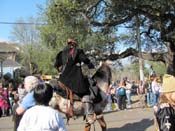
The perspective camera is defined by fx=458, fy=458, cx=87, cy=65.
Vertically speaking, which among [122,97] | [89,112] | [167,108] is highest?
[167,108]

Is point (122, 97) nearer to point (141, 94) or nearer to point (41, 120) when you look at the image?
point (141, 94)

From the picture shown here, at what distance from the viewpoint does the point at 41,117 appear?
5117 mm

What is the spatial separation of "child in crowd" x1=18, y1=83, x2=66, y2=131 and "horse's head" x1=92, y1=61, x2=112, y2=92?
697 cm

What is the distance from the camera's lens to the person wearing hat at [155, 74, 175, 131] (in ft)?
20.2

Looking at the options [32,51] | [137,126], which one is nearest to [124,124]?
[137,126]

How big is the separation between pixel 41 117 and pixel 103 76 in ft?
24.1

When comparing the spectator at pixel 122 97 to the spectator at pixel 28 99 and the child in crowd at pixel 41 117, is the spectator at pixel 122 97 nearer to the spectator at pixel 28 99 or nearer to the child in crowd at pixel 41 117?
the spectator at pixel 28 99

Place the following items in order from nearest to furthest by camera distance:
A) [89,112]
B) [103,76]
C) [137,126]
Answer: [89,112]
[103,76]
[137,126]

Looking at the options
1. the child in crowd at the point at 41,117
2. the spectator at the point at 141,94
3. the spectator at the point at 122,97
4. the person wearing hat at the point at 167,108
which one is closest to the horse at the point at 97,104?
the person wearing hat at the point at 167,108

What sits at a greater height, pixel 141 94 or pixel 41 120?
pixel 41 120

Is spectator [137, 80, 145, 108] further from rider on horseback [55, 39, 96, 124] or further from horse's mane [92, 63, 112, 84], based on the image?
rider on horseback [55, 39, 96, 124]

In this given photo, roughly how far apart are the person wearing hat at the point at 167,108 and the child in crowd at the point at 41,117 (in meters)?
1.60

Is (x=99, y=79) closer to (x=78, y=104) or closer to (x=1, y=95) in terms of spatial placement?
(x=78, y=104)

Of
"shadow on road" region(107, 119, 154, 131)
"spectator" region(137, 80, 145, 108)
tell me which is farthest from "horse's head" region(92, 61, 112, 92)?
"spectator" region(137, 80, 145, 108)
